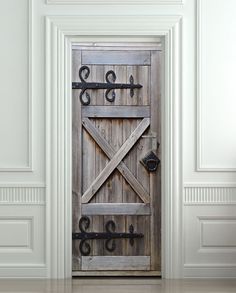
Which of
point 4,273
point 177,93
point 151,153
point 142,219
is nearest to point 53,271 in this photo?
point 4,273

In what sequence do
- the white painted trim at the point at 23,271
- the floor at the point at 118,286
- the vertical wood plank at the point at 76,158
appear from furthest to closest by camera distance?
the vertical wood plank at the point at 76,158 → the white painted trim at the point at 23,271 → the floor at the point at 118,286

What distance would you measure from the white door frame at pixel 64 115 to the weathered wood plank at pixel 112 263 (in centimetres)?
32

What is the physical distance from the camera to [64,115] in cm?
590

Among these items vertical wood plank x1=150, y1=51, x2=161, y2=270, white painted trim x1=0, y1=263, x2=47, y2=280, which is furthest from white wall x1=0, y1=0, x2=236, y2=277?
vertical wood plank x1=150, y1=51, x2=161, y2=270

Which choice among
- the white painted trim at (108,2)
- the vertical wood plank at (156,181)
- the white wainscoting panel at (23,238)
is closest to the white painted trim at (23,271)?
the white wainscoting panel at (23,238)

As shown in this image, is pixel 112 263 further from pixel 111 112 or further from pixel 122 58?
pixel 122 58

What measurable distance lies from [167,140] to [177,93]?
408 mm

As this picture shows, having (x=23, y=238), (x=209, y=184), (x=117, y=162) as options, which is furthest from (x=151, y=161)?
(x=23, y=238)

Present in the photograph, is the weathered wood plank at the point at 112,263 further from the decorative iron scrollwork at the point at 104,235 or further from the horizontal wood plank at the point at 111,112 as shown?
the horizontal wood plank at the point at 111,112

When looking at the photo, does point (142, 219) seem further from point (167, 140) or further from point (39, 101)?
point (39, 101)

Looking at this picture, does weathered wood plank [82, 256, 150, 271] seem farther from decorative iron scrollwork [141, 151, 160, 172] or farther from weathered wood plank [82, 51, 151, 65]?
weathered wood plank [82, 51, 151, 65]

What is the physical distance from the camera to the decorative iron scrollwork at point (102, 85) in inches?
241

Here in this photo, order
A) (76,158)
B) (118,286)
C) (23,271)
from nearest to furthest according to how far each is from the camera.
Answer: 1. (118,286)
2. (23,271)
3. (76,158)

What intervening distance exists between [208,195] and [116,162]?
87cm
